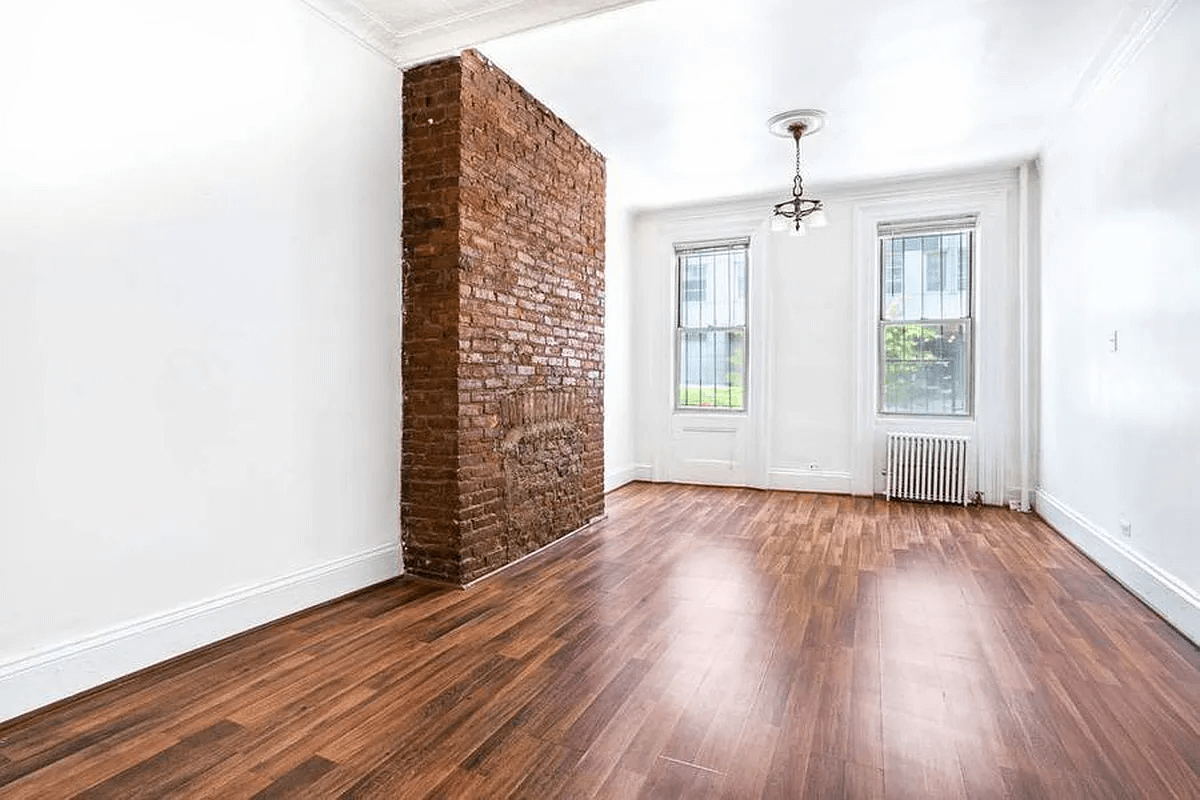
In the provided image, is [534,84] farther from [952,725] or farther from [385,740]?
[952,725]

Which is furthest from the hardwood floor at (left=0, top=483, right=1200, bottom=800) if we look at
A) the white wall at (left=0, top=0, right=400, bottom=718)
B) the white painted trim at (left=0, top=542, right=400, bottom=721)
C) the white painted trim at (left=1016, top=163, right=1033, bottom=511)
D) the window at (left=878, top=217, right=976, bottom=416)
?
the window at (left=878, top=217, right=976, bottom=416)

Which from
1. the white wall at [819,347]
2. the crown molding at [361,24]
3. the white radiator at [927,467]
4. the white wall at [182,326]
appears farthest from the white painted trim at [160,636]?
the white radiator at [927,467]

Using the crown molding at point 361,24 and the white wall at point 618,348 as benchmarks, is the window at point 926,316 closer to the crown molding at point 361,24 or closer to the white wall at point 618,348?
the white wall at point 618,348

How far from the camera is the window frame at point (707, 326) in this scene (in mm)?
6695

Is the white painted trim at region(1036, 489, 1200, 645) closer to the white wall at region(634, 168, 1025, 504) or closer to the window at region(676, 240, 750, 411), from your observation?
the white wall at region(634, 168, 1025, 504)

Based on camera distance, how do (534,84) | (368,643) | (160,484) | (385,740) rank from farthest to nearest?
1. (534,84)
2. (368,643)
3. (160,484)
4. (385,740)

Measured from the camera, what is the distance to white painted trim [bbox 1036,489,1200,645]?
2.76 meters

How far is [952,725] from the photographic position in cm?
204

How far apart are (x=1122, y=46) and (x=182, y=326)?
5.02m

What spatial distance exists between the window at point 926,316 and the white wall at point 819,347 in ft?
0.45

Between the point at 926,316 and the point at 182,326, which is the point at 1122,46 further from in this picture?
the point at 182,326

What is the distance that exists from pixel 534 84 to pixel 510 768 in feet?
12.6

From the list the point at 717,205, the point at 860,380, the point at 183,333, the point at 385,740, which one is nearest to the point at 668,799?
the point at 385,740

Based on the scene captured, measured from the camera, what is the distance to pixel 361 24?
329cm
